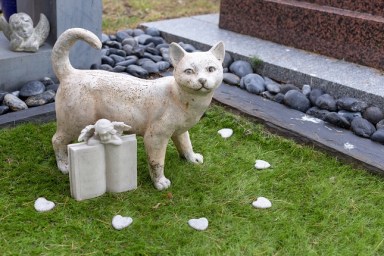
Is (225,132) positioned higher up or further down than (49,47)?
further down

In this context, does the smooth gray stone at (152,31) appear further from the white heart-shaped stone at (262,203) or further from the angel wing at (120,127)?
the white heart-shaped stone at (262,203)

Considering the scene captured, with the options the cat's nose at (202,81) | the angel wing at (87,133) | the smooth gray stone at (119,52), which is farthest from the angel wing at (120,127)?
the smooth gray stone at (119,52)

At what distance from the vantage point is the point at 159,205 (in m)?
2.85

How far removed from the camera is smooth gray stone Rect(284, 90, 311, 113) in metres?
4.05

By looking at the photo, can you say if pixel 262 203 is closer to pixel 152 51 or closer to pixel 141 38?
pixel 152 51

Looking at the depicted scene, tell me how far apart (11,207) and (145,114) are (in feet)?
2.86

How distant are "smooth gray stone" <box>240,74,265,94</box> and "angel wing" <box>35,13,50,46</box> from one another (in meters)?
1.72

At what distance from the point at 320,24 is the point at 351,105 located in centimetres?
134

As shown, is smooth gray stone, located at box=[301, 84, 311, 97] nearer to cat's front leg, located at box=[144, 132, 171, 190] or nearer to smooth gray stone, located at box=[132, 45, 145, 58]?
smooth gray stone, located at box=[132, 45, 145, 58]

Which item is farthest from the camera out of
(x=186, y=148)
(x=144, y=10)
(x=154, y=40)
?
(x=144, y=10)

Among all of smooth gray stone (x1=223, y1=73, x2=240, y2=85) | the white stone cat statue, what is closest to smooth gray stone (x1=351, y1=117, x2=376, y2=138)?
smooth gray stone (x1=223, y1=73, x2=240, y2=85)

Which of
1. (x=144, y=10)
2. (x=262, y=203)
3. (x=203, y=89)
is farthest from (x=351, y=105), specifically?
(x=144, y=10)

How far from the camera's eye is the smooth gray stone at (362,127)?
11.8 ft

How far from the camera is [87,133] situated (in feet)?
8.87
